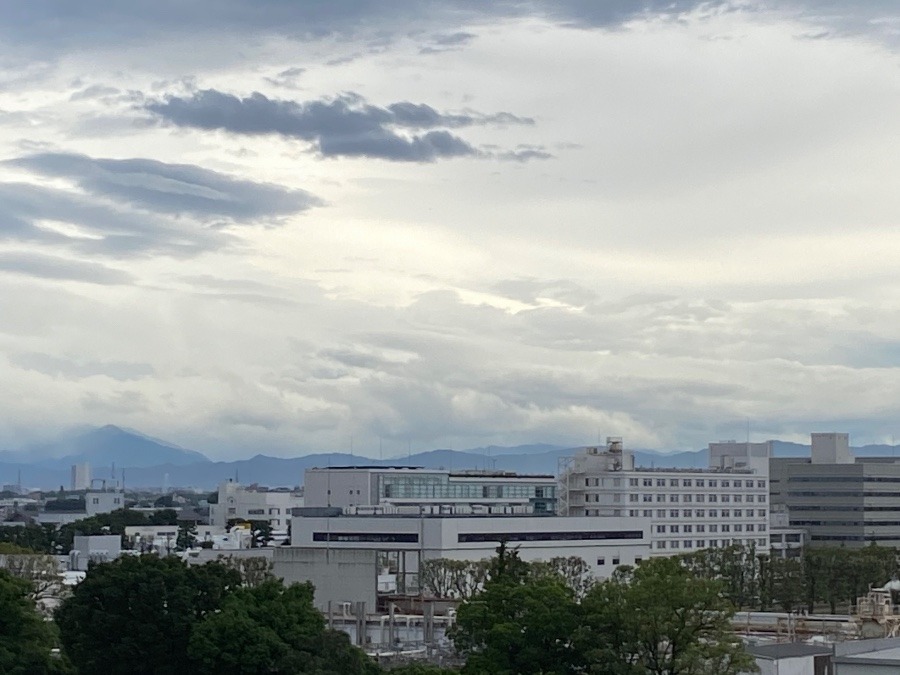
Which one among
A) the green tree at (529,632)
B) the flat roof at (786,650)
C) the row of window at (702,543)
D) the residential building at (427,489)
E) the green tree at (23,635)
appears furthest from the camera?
the residential building at (427,489)

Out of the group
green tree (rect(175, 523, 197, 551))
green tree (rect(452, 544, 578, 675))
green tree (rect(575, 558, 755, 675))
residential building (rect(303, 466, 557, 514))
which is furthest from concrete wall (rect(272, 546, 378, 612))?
residential building (rect(303, 466, 557, 514))

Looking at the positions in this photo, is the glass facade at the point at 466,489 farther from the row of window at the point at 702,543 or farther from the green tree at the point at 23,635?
the green tree at the point at 23,635

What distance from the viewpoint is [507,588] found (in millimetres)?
Result: 41625

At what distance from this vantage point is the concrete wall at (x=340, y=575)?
211 feet

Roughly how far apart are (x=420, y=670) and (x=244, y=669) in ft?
28.2

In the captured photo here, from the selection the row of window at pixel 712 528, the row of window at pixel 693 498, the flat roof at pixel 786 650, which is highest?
the row of window at pixel 693 498

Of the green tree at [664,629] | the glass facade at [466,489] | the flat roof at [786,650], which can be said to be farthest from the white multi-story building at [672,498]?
the green tree at [664,629]

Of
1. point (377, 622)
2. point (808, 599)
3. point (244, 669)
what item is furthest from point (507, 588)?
point (808, 599)

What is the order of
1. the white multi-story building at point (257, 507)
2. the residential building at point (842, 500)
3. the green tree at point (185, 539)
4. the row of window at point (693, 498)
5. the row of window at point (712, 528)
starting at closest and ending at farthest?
the row of window at point (693, 498) → the row of window at point (712, 528) → the green tree at point (185, 539) → the residential building at point (842, 500) → the white multi-story building at point (257, 507)

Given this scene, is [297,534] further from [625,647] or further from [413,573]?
[625,647]

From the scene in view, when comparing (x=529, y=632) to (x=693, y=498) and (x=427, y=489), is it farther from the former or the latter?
(x=427, y=489)

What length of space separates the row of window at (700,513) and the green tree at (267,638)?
84289mm

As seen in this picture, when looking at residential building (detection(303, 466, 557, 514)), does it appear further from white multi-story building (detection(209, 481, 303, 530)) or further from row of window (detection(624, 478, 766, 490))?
white multi-story building (detection(209, 481, 303, 530))

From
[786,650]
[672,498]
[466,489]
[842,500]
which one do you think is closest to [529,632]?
[786,650]
